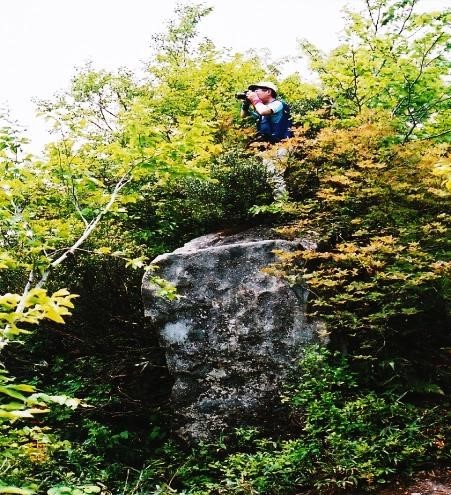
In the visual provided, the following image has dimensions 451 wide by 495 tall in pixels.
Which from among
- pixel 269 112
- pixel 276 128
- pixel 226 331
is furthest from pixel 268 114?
pixel 226 331

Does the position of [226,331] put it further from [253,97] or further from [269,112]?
[253,97]

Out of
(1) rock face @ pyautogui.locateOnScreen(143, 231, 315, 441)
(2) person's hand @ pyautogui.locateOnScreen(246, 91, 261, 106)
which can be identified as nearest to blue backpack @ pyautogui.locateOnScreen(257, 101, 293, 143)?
(2) person's hand @ pyautogui.locateOnScreen(246, 91, 261, 106)

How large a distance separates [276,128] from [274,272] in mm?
2518

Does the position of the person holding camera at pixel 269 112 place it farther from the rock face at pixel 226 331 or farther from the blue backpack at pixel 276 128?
the rock face at pixel 226 331

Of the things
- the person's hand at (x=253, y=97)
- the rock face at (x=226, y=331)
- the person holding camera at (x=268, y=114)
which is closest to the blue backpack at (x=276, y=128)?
the person holding camera at (x=268, y=114)

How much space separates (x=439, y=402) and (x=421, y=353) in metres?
0.57

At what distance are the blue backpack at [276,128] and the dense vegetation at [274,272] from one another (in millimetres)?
350

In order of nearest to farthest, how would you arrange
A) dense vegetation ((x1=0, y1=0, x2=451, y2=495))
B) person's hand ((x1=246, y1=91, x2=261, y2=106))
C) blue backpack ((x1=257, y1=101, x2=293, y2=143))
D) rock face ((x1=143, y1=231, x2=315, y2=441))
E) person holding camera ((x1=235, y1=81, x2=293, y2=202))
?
1. dense vegetation ((x1=0, y1=0, x2=451, y2=495))
2. rock face ((x1=143, y1=231, x2=315, y2=441))
3. person holding camera ((x1=235, y1=81, x2=293, y2=202))
4. blue backpack ((x1=257, y1=101, x2=293, y2=143))
5. person's hand ((x1=246, y1=91, x2=261, y2=106))

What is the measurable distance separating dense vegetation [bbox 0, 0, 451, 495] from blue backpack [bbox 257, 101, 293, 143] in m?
0.35

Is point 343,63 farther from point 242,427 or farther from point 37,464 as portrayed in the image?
point 37,464

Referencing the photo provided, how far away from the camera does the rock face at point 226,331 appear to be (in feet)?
15.6

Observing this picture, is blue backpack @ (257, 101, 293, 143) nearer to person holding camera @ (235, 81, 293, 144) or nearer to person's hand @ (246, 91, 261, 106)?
person holding camera @ (235, 81, 293, 144)

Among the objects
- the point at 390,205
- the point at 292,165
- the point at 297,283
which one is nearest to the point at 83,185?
the point at 297,283

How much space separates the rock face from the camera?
4.75m
